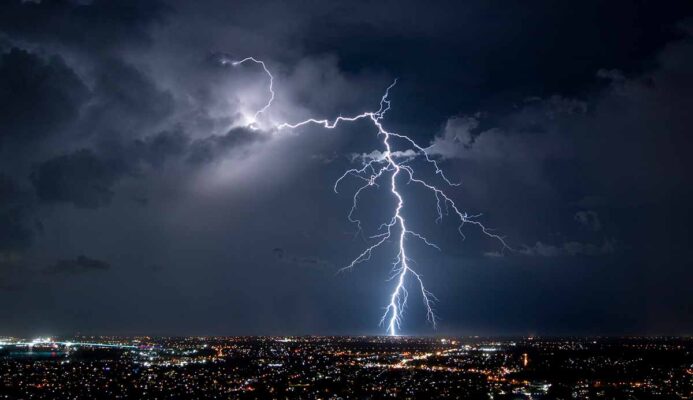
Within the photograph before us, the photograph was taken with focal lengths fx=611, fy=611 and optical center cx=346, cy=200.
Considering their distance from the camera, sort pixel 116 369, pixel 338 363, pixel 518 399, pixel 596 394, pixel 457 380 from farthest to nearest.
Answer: pixel 338 363
pixel 116 369
pixel 457 380
pixel 596 394
pixel 518 399

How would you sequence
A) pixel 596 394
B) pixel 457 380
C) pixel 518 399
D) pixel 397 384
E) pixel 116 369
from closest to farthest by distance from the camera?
pixel 518 399 < pixel 596 394 < pixel 397 384 < pixel 457 380 < pixel 116 369

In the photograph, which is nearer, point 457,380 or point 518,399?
point 518,399

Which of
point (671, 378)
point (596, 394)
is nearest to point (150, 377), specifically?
point (596, 394)

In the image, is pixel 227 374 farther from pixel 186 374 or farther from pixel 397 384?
pixel 397 384

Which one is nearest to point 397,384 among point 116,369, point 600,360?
point 116,369

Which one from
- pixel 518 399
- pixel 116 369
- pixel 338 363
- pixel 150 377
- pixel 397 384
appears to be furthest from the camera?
pixel 338 363

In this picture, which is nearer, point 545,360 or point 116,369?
point 116,369

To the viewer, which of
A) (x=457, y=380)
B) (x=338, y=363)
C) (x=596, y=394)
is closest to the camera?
(x=596, y=394)

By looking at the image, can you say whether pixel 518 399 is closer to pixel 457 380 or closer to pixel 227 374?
pixel 457 380

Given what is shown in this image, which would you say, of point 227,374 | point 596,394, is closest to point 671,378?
point 596,394
